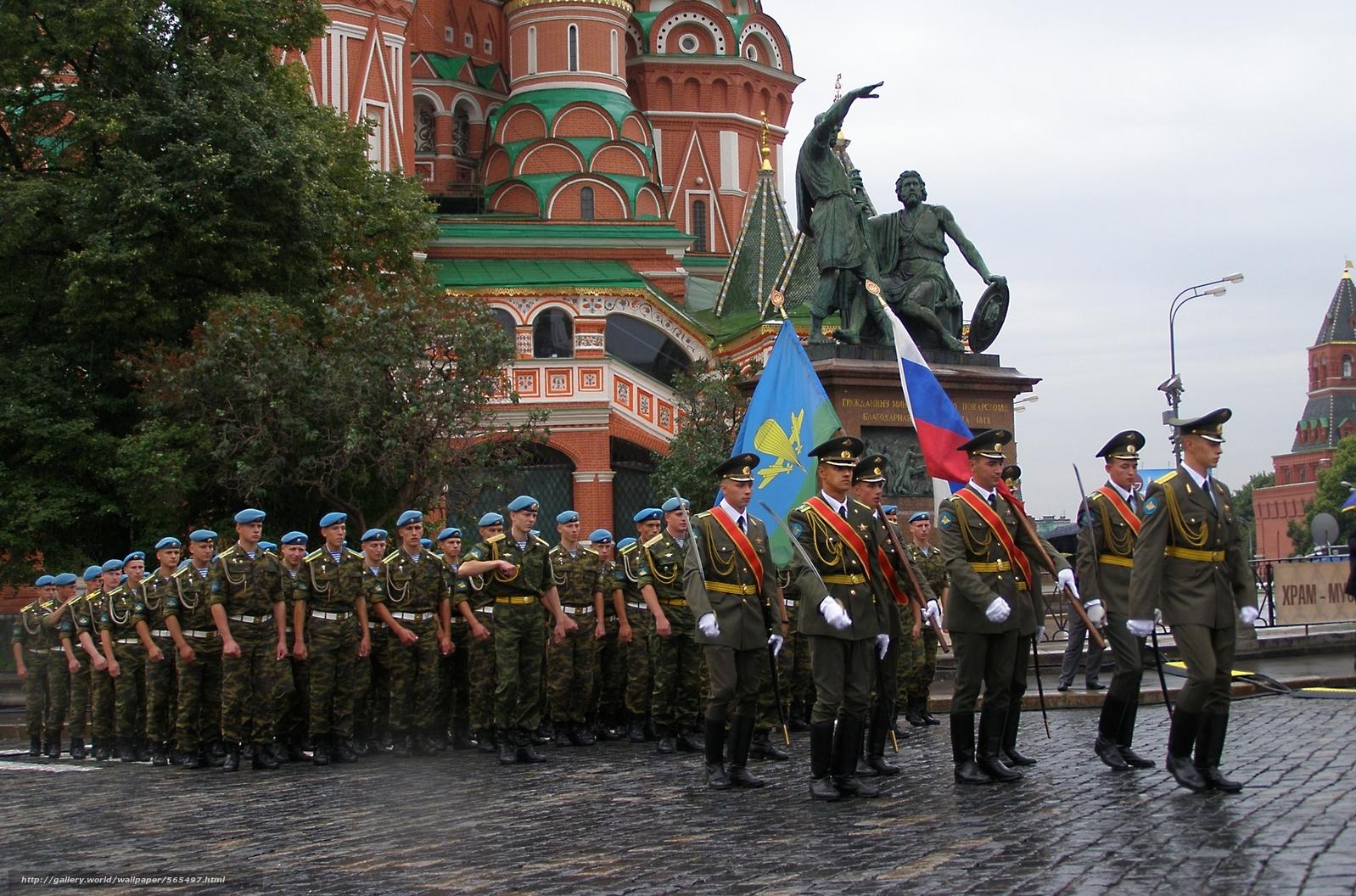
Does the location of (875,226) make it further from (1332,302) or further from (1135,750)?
(1332,302)

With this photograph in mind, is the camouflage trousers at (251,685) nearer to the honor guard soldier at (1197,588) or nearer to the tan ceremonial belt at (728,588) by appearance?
the tan ceremonial belt at (728,588)

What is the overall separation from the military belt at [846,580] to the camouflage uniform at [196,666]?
5985 mm

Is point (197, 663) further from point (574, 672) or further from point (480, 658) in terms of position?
point (574, 672)

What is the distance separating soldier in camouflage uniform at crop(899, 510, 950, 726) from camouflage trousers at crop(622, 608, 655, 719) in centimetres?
202

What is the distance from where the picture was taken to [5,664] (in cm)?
2084

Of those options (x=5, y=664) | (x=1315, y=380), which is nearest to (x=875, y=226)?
(x=5, y=664)

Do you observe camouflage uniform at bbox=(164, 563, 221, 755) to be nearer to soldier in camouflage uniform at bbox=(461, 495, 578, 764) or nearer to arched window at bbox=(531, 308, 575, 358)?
soldier in camouflage uniform at bbox=(461, 495, 578, 764)

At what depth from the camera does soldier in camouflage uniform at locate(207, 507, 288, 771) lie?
13.0 metres

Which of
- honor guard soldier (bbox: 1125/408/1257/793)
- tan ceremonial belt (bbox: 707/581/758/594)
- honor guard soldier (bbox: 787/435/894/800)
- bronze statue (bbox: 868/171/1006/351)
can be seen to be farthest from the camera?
bronze statue (bbox: 868/171/1006/351)

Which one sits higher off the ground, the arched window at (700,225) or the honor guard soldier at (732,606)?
the arched window at (700,225)

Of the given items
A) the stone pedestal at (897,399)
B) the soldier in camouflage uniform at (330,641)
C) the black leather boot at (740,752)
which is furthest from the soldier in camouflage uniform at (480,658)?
the stone pedestal at (897,399)

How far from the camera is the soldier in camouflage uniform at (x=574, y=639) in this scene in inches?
530

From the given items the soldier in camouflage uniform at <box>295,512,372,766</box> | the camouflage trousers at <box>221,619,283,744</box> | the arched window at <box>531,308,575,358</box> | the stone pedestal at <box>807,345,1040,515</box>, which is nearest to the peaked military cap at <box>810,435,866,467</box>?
the soldier in camouflage uniform at <box>295,512,372,766</box>

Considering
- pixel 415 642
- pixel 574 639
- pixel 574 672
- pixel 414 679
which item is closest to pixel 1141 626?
pixel 574 639
